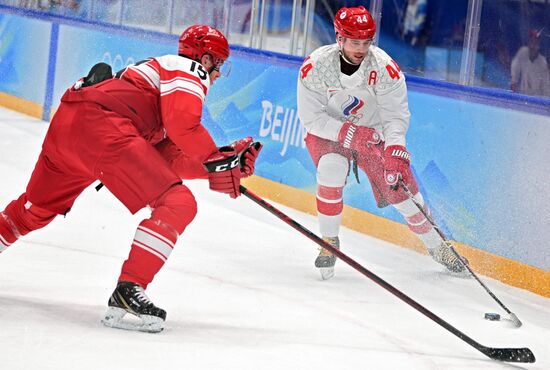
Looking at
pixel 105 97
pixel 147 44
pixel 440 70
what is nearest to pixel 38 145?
pixel 147 44

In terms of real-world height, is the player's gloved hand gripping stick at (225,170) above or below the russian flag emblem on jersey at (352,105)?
above

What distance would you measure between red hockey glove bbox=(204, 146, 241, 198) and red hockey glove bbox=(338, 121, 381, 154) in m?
1.30

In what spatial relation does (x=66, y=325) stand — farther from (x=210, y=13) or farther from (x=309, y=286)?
(x=210, y=13)

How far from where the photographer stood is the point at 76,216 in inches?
225

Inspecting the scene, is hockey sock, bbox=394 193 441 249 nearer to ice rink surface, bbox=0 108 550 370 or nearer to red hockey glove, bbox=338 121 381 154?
ice rink surface, bbox=0 108 550 370

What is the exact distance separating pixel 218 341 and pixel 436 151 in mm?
2496

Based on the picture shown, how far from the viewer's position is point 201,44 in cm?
373

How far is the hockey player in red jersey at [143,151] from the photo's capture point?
343cm

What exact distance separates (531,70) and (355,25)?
1242mm

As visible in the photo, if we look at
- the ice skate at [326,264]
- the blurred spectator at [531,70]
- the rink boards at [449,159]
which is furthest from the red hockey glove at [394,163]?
the blurred spectator at [531,70]

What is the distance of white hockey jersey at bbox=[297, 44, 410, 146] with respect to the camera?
4.87m

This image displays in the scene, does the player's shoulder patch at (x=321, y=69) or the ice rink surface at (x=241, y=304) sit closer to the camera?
the ice rink surface at (x=241, y=304)

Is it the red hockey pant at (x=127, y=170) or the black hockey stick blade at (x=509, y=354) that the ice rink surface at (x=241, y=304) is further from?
the red hockey pant at (x=127, y=170)

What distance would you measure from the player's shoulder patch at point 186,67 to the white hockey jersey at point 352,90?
1.31 meters
